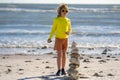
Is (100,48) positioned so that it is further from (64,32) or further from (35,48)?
(64,32)

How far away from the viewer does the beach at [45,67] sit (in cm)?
1112

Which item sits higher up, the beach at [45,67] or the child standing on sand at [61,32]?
the child standing on sand at [61,32]

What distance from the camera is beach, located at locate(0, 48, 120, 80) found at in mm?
11117

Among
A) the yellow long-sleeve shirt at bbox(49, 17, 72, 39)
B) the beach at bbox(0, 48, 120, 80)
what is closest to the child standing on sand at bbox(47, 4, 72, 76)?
the yellow long-sleeve shirt at bbox(49, 17, 72, 39)

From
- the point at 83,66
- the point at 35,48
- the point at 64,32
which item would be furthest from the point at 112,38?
the point at 64,32

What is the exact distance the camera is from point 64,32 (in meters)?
11.1

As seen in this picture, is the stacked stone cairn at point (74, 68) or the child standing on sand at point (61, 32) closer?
the stacked stone cairn at point (74, 68)

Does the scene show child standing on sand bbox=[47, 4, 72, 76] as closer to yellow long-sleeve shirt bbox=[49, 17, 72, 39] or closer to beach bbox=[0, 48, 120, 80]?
yellow long-sleeve shirt bbox=[49, 17, 72, 39]

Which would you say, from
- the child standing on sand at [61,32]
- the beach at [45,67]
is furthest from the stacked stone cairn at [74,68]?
the child standing on sand at [61,32]

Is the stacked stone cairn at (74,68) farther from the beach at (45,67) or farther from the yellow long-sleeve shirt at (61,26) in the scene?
the yellow long-sleeve shirt at (61,26)

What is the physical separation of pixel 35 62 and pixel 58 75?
2.91 metres

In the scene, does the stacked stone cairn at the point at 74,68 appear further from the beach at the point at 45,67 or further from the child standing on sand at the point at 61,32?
the child standing on sand at the point at 61,32

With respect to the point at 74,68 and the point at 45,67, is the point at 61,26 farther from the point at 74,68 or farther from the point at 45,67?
the point at 45,67

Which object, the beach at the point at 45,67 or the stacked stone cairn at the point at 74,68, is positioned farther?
the beach at the point at 45,67
